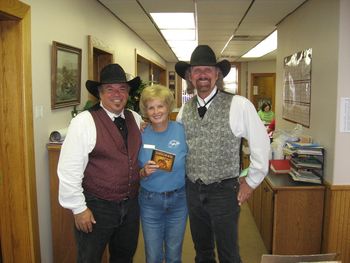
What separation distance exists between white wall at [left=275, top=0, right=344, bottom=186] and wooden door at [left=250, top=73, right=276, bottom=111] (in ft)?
23.3

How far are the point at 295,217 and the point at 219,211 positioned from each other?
116cm

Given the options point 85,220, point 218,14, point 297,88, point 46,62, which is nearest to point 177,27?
point 218,14

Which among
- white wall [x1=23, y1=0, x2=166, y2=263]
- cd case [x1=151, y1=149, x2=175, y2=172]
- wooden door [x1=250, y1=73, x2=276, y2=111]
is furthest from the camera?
wooden door [x1=250, y1=73, x2=276, y2=111]

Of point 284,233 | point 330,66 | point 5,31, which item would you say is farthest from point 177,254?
point 330,66

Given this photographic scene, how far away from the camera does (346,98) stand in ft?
8.21

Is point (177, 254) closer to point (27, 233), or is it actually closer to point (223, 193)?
point (223, 193)

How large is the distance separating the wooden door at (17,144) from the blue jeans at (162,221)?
0.78m

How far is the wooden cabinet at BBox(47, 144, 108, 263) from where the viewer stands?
94.7 inches

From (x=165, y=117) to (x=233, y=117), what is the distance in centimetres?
38

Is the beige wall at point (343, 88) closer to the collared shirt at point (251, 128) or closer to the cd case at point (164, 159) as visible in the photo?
the collared shirt at point (251, 128)

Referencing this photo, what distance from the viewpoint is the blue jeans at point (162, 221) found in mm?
1872

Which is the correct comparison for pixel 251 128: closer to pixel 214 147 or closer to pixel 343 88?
pixel 214 147

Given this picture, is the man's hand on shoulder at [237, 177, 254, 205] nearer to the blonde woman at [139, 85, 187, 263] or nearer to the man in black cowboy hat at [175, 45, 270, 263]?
the man in black cowboy hat at [175, 45, 270, 263]

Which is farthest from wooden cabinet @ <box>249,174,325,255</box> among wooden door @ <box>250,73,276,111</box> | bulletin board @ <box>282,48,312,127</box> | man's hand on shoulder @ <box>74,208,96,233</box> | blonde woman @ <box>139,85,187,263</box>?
wooden door @ <box>250,73,276,111</box>
